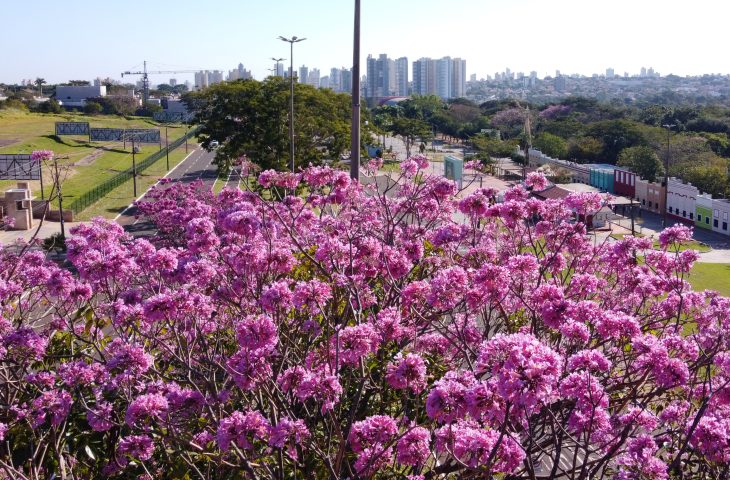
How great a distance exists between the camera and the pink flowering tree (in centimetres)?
489

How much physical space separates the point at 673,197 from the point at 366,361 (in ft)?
140

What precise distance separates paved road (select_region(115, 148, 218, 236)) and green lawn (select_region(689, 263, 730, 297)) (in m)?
22.1

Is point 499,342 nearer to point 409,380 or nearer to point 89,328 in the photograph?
point 409,380

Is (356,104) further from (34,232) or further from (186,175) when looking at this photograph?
(186,175)

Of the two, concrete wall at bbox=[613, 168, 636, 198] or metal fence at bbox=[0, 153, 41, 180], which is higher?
metal fence at bbox=[0, 153, 41, 180]

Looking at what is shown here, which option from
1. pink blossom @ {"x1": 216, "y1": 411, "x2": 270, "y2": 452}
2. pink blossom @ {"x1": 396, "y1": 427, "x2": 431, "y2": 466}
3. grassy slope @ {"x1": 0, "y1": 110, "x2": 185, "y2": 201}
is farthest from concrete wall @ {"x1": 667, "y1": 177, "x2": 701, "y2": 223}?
pink blossom @ {"x1": 216, "y1": 411, "x2": 270, "y2": 452}

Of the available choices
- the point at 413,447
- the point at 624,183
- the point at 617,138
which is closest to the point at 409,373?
the point at 413,447

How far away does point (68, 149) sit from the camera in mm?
73312

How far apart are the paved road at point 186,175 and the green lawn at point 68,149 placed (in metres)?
4.76

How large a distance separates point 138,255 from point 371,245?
104 inches

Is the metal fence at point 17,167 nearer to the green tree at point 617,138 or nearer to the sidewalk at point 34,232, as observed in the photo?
the sidewalk at point 34,232

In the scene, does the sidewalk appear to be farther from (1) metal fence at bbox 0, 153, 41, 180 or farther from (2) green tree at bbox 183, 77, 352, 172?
(2) green tree at bbox 183, 77, 352, 172

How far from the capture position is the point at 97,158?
69312 millimetres

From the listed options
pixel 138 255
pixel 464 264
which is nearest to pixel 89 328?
pixel 138 255
